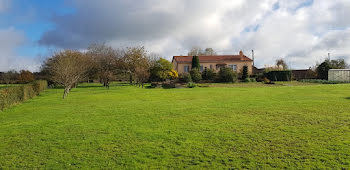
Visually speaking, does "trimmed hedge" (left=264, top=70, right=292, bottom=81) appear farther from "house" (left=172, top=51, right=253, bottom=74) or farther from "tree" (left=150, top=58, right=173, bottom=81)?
"tree" (left=150, top=58, right=173, bottom=81)

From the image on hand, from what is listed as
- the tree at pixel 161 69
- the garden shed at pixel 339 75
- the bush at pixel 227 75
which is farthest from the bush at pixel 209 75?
the garden shed at pixel 339 75

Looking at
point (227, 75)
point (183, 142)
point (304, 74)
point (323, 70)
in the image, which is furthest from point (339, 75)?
point (183, 142)

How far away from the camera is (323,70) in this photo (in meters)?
37.2

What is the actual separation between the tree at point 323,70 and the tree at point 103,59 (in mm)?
32638

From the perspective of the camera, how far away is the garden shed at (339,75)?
113 ft

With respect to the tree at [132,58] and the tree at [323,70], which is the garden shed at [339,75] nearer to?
the tree at [323,70]

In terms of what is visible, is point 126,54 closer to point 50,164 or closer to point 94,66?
point 94,66

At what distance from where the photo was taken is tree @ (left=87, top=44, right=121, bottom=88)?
1476 inches

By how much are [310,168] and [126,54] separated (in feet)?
122

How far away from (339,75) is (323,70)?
2744 mm

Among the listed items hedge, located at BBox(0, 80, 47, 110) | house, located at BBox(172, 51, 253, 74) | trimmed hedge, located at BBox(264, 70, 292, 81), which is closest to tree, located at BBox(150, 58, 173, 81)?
house, located at BBox(172, 51, 253, 74)

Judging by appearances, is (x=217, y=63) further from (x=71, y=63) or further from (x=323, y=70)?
(x=71, y=63)

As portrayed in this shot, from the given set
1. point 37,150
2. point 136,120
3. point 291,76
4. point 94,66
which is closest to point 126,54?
point 94,66

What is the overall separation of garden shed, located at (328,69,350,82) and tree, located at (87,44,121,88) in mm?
32488
